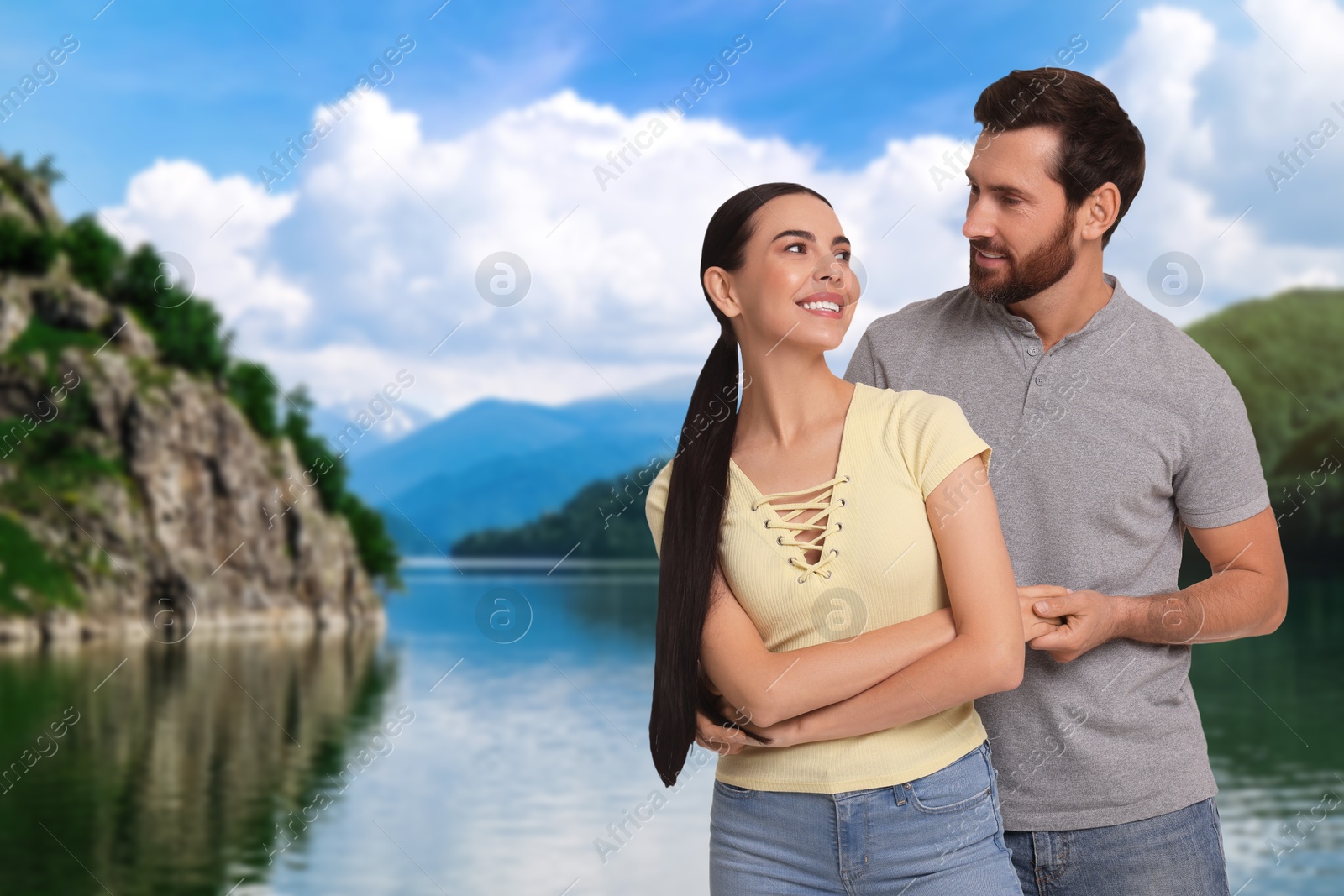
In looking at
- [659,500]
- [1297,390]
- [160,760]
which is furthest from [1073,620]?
[1297,390]

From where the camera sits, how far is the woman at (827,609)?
2322 millimetres

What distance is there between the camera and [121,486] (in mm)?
46688

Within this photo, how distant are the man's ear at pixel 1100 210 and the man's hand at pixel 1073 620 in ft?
3.11

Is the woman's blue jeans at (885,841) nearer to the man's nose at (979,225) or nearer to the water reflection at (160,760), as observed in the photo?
the man's nose at (979,225)

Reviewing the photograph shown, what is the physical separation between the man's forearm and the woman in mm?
549

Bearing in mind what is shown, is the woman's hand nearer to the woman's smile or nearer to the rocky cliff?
the woman's smile

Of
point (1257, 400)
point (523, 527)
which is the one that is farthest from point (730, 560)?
point (523, 527)

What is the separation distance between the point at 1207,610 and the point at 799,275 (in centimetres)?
129

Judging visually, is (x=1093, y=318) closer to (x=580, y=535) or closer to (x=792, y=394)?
(x=792, y=394)

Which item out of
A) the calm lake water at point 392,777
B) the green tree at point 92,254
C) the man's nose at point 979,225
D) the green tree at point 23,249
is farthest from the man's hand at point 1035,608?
the green tree at point 92,254

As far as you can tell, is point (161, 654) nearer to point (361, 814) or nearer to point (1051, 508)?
point (361, 814)

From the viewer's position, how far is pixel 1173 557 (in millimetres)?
3029

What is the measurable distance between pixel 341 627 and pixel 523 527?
3275 inches

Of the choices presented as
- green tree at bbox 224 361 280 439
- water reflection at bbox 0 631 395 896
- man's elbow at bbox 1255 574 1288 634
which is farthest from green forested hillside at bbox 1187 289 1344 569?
man's elbow at bbox 1255 574 1288 634
